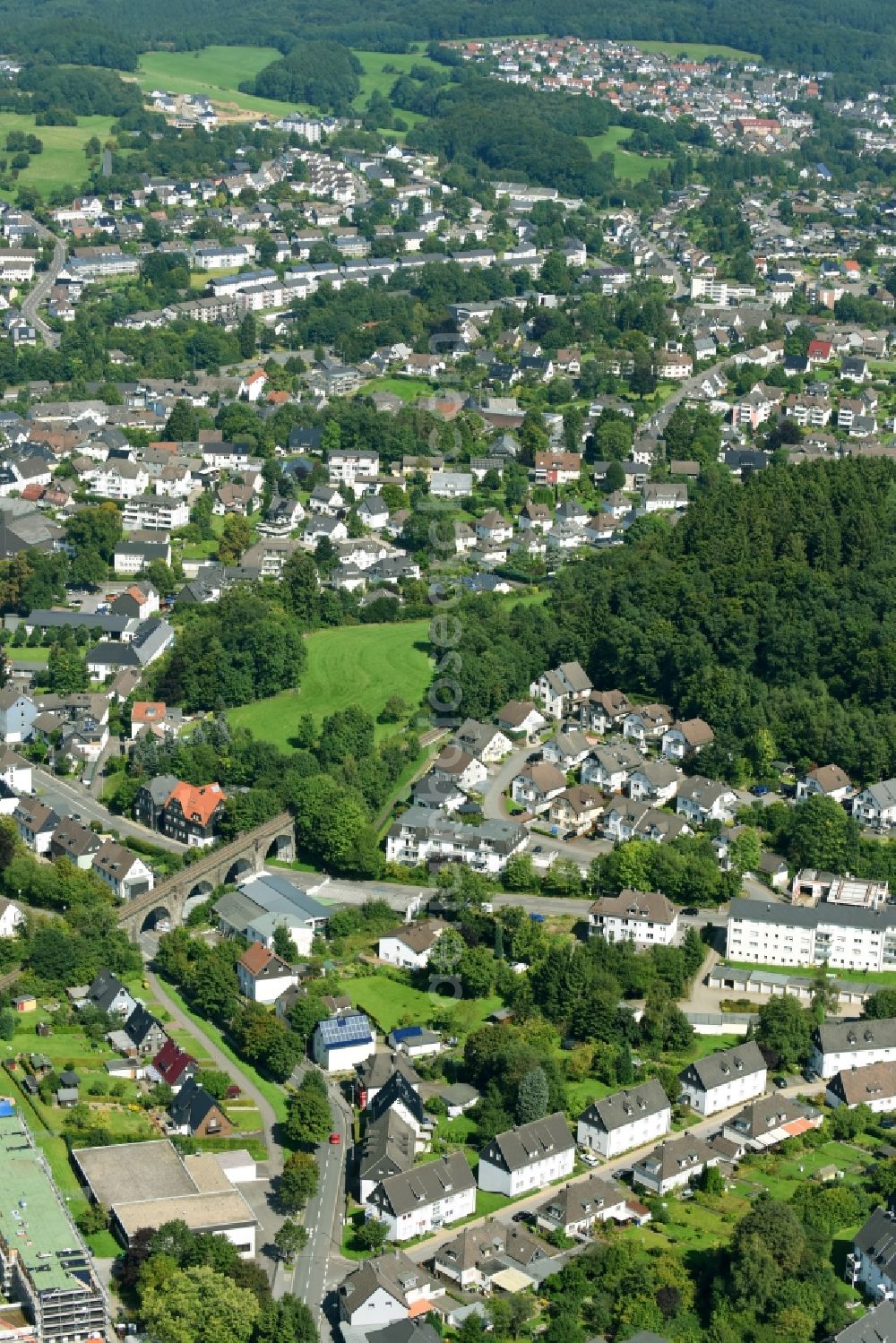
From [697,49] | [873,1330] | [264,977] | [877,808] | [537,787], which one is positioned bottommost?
[537,787]

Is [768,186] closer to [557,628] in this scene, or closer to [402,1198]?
[557,628]

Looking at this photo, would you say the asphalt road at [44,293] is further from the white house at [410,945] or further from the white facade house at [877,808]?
the white house at [410,945]

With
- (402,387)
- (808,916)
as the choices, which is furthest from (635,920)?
(402,387)

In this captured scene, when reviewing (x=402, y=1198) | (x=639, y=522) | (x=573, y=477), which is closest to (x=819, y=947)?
(x=402, y=1198)

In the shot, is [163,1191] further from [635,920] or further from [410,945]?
[635,920]

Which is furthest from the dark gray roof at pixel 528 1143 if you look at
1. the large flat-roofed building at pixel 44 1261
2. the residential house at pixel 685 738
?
the residential house at pixel 685 738

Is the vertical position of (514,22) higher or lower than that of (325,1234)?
higher
